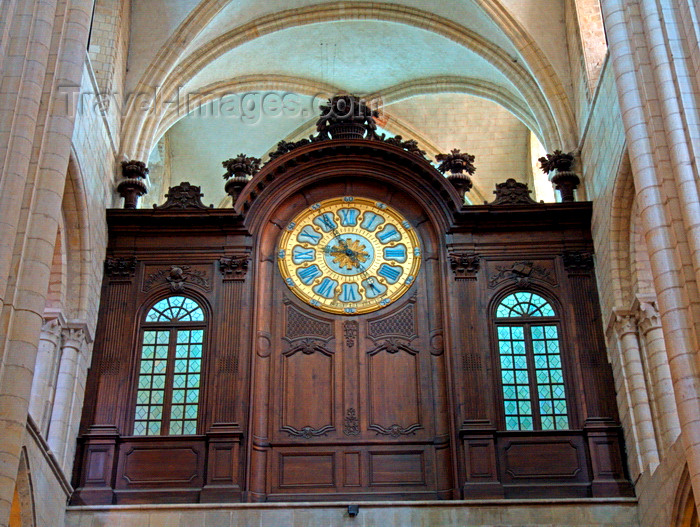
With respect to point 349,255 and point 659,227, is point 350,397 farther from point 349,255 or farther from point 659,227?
point 659,227

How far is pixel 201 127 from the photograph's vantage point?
22359 mm

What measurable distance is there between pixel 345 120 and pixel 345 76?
4369 millimetres

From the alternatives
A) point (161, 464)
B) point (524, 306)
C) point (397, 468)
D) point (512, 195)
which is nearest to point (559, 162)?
point (512, 195)

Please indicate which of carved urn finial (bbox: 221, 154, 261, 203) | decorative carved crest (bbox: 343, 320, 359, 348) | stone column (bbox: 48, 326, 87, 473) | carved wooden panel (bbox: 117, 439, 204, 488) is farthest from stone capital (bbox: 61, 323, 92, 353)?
decorative carved crest (bbox: 343, 320, 359, 348)

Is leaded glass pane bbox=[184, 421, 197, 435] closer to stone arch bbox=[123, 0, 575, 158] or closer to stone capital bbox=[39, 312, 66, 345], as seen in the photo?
stone capital bbox=[39, 312, 66, 345]

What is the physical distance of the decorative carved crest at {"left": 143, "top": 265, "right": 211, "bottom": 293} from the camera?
16094mm

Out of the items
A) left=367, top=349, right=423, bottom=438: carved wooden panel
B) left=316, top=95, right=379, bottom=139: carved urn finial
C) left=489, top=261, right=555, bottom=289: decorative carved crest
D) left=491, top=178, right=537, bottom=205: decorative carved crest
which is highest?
left=316, top=95, right=379, bottom=139: carved urn finial

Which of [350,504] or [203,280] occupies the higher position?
[203,280]

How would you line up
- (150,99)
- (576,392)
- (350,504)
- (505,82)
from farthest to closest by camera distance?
(505,82) < (150,99) < (576,392) < (350,504)

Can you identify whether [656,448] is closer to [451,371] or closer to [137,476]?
[451,371]

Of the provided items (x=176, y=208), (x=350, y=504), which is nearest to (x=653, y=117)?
(x=350, y=504)

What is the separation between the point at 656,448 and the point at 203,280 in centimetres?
677

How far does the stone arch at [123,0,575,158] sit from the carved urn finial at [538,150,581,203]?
54cm

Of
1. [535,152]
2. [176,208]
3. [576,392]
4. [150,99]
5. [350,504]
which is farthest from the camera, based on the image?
[535,152]
